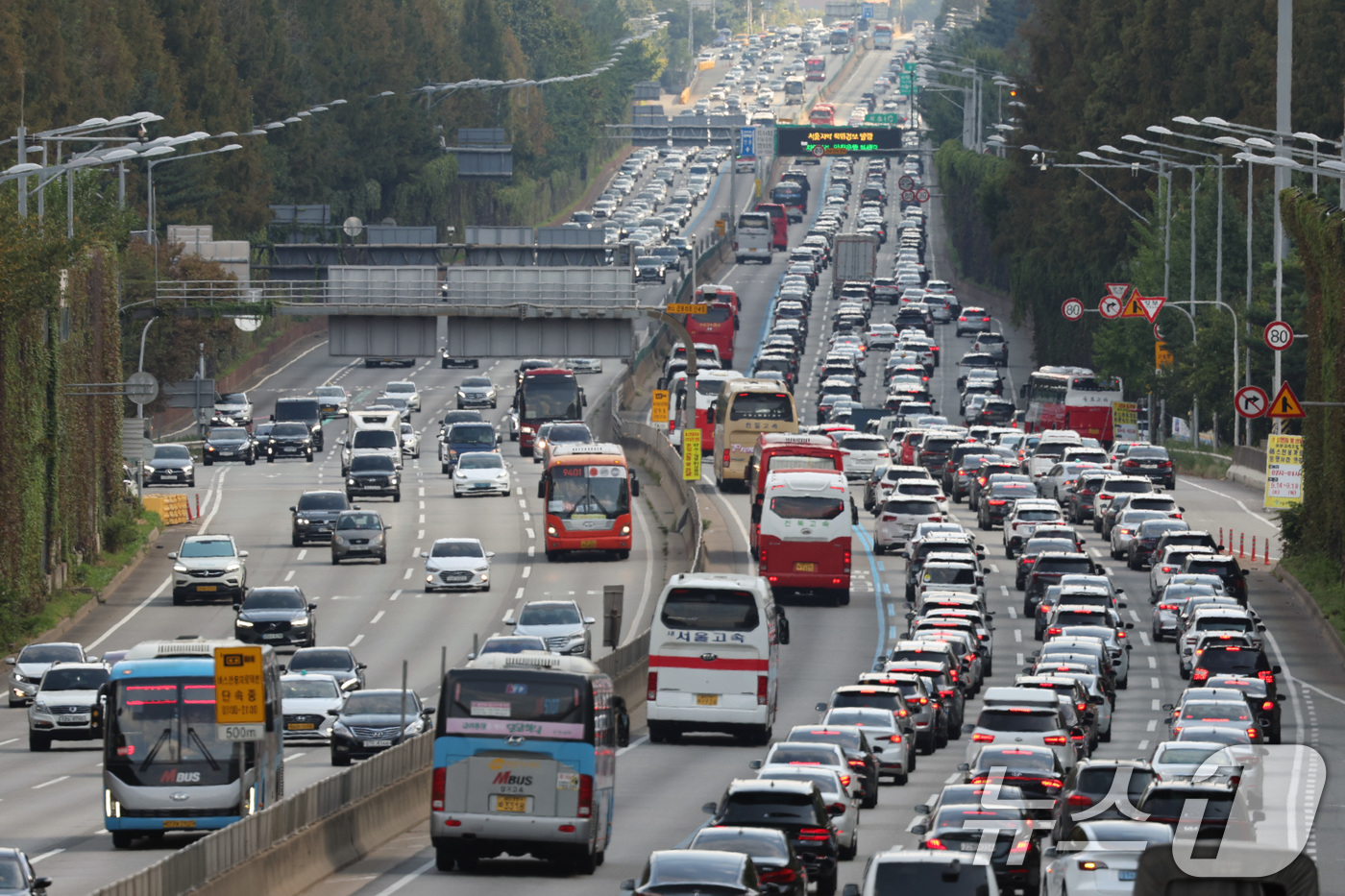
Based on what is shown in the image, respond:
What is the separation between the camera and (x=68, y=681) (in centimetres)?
4103

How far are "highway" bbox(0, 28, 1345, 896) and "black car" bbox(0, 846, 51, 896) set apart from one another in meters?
4.30

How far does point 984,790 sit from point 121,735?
1001 centimetres

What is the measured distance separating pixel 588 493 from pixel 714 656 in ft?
87.9

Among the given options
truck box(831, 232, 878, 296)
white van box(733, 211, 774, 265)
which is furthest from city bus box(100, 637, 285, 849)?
white van box(733, 211, 774, 265)

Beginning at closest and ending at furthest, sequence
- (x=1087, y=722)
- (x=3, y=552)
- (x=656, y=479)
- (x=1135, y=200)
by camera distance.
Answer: (x=1087, y=722) < (x=3, y=552) < (x=656, y=479) < (x=1135, y=200)

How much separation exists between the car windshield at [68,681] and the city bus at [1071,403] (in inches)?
2255

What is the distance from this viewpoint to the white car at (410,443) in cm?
9438

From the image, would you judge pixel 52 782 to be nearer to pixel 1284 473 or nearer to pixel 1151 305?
pixel 1284 473

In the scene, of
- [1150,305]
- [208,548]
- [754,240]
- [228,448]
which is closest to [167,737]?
[208,548]

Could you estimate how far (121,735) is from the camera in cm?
2741

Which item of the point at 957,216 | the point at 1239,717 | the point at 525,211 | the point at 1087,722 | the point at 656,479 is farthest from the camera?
the point at 525,211

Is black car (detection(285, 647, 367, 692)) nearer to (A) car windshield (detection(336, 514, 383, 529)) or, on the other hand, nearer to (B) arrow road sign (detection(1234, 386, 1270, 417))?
(A) car windshield (detection(336, 514, 383, 529))

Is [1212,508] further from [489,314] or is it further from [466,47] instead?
[466,47]

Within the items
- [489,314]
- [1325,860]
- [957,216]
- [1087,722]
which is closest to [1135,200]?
[489,314]
